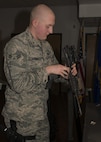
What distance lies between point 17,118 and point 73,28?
369cm

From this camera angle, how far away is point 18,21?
513 centimetres

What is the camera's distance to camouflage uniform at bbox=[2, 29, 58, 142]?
1.31 m

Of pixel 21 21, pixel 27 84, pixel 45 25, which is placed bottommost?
pixel 27 84

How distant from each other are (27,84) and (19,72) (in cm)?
9

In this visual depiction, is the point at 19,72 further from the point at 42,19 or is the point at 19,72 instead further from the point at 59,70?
the point at 42,19

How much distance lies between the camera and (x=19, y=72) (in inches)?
51.2

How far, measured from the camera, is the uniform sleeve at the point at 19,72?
1.30 meters

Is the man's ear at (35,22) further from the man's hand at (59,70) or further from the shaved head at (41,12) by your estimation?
the man's hand at (59,70)

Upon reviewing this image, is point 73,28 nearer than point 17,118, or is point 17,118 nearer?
point 17,118

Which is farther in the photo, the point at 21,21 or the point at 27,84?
the point at 21,21

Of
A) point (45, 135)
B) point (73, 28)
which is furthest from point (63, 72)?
point (73, 28)

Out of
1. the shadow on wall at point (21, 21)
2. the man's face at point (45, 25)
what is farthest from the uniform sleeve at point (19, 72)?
the shadow on wall at point (21, 21)

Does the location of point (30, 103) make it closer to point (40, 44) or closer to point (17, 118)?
point (17, 118)

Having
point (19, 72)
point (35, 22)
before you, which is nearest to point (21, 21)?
point (35, 22)
